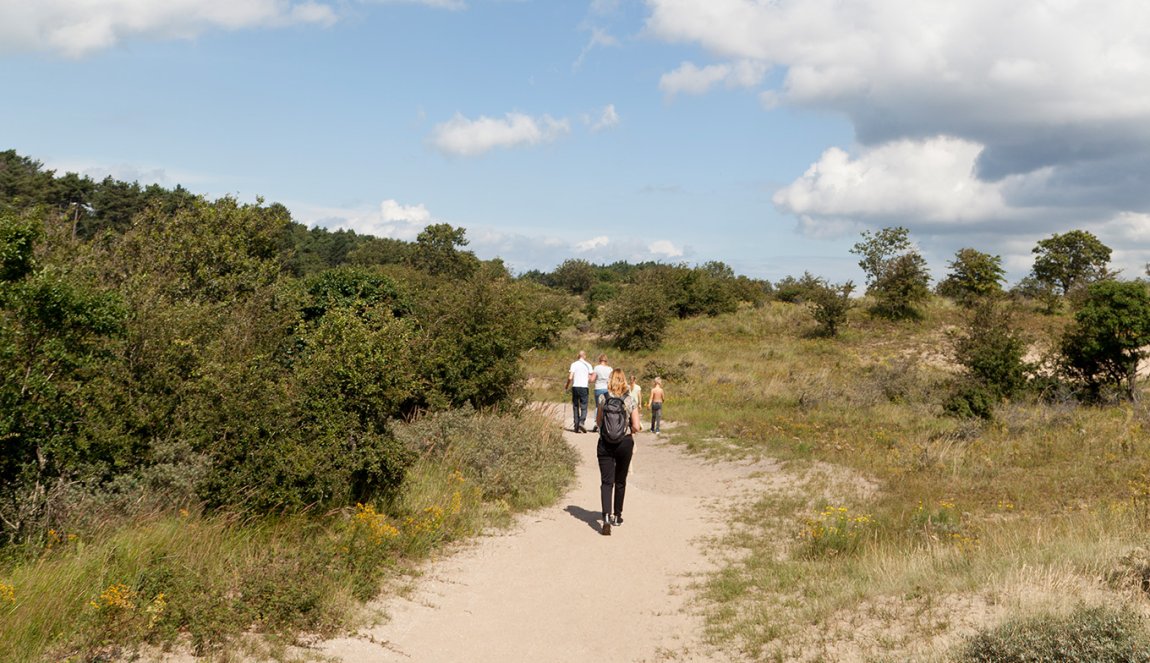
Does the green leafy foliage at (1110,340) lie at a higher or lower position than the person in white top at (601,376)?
higher

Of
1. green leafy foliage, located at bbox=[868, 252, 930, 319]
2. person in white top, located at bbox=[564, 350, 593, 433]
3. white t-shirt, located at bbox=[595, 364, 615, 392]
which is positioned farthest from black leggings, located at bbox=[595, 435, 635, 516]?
green leafy foliage, located at bbox=[868, 252, 930, 319]

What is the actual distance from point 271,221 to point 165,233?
586 centimetres

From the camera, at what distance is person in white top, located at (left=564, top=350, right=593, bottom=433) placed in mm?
17312

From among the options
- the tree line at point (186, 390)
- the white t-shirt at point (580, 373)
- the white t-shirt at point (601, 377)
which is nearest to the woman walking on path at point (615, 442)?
the tree line at point (186, 390)

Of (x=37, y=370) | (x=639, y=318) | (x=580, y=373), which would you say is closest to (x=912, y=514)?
(x=37, y=370)

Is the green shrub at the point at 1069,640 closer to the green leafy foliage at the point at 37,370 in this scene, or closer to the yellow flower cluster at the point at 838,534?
the yellow flower cluster at the point at 838,534

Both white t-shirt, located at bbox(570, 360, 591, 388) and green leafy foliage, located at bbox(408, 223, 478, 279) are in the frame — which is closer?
white t-shirt, located at bbox(570, 360, 591, 388)

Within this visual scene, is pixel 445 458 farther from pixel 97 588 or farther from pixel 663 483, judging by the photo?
pixel 97 588

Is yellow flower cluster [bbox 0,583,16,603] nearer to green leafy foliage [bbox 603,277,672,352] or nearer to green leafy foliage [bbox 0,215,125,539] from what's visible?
green leafy foliage [bbox 0,215,125,539]

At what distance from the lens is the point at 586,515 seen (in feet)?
33.3

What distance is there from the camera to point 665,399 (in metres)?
24.1

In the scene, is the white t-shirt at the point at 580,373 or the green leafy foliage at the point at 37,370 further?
the white t-shirt at the point at 580,373

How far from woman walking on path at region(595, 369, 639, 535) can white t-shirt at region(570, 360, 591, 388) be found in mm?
7818

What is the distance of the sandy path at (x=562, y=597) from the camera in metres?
5.68
